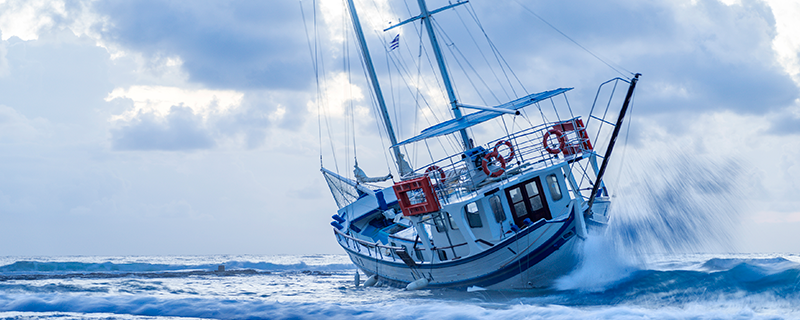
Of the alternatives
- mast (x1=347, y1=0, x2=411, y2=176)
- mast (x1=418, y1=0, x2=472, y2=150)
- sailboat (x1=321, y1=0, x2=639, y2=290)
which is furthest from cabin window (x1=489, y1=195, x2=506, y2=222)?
mast (x1=347, y1=0, x2=411, y2=176)

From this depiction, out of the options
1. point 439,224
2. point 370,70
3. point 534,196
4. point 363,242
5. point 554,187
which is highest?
point 370,70

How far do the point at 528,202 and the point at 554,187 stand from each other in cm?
116

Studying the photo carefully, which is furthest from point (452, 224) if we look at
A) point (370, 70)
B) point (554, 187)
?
point (370, 70)

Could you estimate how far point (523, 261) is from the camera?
17.2 meters

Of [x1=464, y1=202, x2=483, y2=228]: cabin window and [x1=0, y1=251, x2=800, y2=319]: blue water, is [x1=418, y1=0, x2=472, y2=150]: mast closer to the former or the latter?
[x1=464, y1=202, x2=483, y2=228]: cabin window

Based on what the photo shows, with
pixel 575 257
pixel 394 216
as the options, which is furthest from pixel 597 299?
pixel 394 216

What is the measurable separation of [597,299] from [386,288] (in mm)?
10767

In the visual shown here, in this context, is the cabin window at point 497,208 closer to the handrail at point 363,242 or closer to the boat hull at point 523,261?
the boat hull at point 523,261

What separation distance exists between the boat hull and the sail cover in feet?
15.1

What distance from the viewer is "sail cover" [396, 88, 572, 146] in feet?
64.4

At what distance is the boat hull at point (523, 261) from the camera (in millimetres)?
16703

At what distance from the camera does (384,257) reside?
23438mm

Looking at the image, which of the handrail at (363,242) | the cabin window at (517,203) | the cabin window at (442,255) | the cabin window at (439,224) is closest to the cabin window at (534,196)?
the cabin window at (517,203)

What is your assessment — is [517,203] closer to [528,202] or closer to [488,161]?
[528,202]
